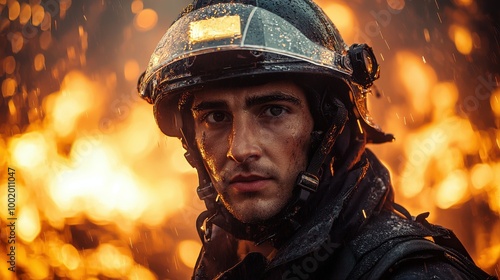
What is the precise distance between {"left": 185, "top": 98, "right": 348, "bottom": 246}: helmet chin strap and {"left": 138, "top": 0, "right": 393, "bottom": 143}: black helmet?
246 millimetres

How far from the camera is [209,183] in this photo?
3.20m

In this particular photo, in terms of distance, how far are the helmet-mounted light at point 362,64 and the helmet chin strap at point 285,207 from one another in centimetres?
22

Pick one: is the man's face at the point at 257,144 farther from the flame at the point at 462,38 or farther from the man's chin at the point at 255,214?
the flame at the point at 462,38

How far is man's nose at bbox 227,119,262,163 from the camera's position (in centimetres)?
264

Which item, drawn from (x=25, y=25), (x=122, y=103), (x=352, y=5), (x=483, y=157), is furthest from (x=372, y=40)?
(x=25, y=25)

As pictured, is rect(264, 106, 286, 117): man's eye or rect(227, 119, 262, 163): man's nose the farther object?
rect(264, 106, 286, 117): man's eye

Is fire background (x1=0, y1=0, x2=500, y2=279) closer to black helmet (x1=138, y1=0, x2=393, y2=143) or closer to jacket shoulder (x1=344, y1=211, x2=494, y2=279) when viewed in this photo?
black helmet (x1=138, y1=0, x2=393, y2=143)

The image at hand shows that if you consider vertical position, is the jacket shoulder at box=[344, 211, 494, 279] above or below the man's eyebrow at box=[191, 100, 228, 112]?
below

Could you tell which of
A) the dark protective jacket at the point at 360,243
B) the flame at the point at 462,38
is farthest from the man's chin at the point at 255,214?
the flame at the point at 462,38

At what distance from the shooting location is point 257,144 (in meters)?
2.67

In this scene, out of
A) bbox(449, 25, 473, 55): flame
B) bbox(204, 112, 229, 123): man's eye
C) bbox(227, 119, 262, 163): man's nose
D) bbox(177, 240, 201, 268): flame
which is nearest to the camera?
bbox(227, 119, 262, 163): man's nose

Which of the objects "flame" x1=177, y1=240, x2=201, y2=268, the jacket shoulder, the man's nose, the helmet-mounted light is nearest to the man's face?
the man's nose

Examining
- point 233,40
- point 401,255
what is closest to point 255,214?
point 401,255

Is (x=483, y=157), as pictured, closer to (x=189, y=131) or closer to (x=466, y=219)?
(x=466, y=219)
